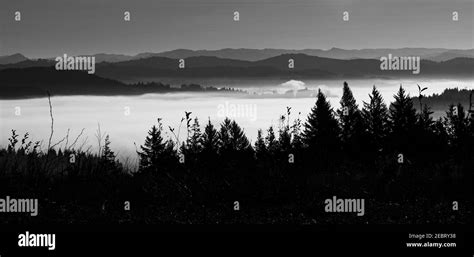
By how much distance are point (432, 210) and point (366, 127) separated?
561cm

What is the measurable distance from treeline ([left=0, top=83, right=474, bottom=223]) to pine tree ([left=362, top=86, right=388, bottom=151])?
2.55ft

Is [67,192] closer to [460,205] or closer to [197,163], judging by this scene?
[197,163]

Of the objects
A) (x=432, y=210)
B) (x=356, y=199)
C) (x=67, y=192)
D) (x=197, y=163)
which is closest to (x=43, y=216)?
(x=67, y=192)

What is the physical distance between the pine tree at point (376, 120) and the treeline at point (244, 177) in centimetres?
78

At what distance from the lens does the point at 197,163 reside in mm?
10805

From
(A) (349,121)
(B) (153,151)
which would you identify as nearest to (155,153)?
(B) (153,151)

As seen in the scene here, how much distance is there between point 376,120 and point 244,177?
579cm

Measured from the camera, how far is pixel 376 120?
1495cm

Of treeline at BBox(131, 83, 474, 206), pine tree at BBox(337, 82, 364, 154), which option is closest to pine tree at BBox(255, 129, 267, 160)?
treeline at BBox(131, 83, 474, 206)

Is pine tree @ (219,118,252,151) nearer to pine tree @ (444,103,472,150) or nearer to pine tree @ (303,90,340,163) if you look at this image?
pine tree @ (303,90,340,163)

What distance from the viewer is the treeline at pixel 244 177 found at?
942 cm

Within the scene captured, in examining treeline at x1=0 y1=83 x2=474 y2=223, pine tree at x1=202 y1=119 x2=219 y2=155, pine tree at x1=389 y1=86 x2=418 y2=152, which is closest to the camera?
treeline at x1=0 y1=83 x2=474 y2=223

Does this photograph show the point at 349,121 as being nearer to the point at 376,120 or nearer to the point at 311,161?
the point at 376,120

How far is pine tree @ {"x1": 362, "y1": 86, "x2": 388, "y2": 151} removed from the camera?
45.8 feet
